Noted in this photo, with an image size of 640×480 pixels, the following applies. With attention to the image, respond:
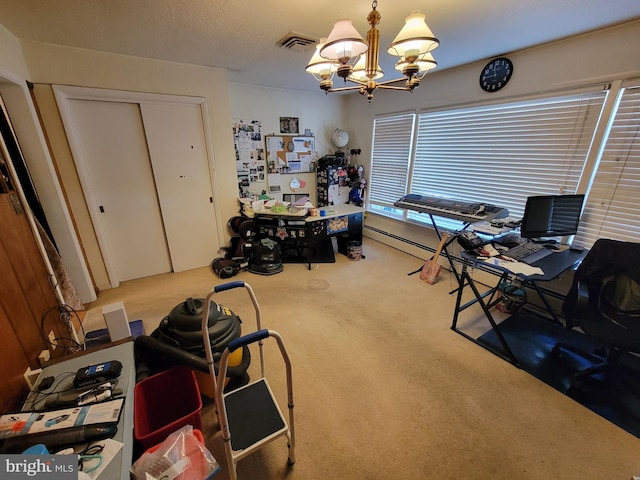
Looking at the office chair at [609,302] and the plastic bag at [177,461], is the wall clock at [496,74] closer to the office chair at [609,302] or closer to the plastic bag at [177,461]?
the office chair at [609,302]

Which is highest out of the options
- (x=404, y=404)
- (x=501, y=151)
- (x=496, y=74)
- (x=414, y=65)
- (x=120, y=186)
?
(x=496, y=74)

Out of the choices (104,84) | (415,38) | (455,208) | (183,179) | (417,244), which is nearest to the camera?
(415,38)

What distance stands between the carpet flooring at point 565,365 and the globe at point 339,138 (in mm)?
3494

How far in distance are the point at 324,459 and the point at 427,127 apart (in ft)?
12.3

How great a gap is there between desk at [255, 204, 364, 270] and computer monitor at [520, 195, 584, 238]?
2058 mm

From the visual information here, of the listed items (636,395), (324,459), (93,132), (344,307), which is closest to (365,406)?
(324,459)

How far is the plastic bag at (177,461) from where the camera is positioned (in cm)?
101

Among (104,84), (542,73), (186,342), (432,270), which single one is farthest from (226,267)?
(542,73)

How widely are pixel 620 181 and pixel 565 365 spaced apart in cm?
157

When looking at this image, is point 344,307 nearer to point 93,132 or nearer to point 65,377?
point 65,377

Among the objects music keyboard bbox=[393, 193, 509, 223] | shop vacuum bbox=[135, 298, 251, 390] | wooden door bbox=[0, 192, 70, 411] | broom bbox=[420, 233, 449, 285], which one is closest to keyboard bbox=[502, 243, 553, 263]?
music keyboard bbox=[393, 193, 509, 223]

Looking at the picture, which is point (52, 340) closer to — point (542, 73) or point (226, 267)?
point (226, 267)

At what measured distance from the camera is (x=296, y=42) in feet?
7.55

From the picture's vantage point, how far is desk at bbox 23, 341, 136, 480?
892 millimetres
